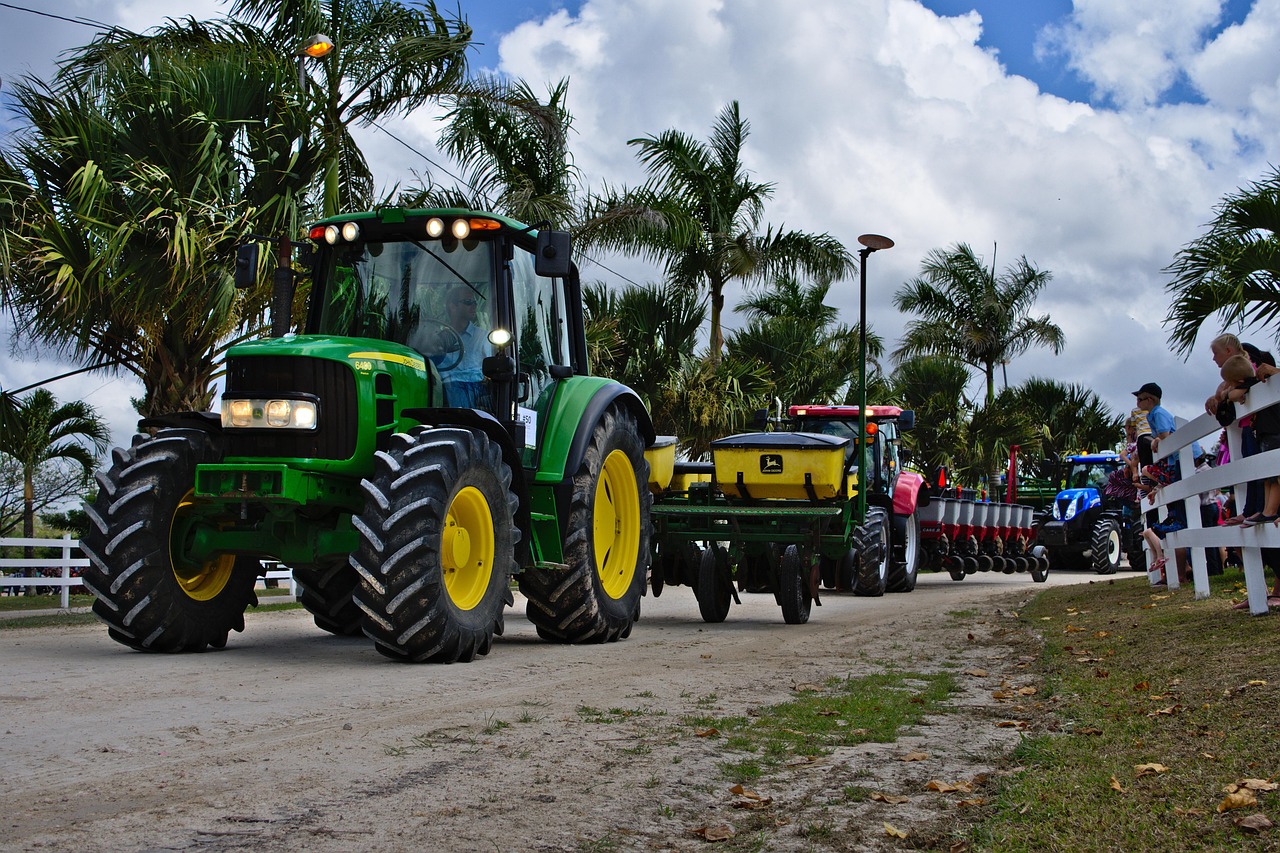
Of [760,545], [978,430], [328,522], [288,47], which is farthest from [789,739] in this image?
[978,430]

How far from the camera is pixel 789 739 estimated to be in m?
5.46

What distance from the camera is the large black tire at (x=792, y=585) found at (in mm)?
12219

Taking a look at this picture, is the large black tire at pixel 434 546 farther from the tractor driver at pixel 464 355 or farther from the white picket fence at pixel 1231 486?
the white picket fence at pixel 1231 486

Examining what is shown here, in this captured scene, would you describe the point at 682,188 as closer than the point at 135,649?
No

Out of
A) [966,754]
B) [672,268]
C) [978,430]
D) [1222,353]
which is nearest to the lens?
[966,754]

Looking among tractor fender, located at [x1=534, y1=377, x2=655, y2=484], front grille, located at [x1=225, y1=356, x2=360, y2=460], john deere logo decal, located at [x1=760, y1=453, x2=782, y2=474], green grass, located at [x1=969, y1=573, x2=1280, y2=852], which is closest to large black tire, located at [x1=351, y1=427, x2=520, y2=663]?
front grille, located at [x1=225, y1=356, x2=360, y2=460]

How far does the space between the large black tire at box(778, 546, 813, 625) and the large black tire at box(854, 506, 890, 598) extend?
447cm

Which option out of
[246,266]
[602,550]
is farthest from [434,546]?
[602,550]

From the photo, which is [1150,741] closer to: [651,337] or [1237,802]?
[1237,802]

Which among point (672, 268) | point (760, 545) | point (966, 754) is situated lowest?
point (966, 754)

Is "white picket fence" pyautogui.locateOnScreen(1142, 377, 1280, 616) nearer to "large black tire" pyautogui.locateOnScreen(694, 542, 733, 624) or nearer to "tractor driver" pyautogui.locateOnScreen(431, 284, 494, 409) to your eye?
"large black tire" pyautogui.locateOnScreen(694, 542, 733, 624)

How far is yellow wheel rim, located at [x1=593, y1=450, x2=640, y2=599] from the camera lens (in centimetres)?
1050

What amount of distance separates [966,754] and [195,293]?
33.0 feet

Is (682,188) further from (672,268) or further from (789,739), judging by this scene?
(789,739)
